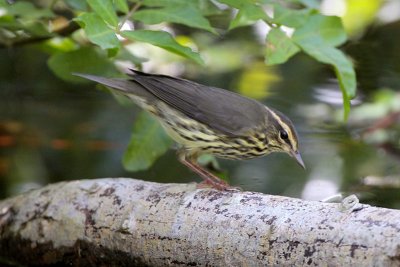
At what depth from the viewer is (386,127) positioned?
734 cm

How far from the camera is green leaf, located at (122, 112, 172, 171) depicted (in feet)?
17.0

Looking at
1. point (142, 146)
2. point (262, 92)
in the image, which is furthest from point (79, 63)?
point (262, 92)

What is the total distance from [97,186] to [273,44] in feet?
3.69

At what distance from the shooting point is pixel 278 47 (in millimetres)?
4586

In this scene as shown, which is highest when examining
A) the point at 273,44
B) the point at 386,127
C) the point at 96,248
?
the point at 273,44

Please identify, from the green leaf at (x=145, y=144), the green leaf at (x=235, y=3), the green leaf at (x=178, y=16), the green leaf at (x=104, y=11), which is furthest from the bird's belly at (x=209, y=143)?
the green leaf at (x=104, y=11)

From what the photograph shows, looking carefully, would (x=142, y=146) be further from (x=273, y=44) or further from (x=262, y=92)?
(x=262, y=92)

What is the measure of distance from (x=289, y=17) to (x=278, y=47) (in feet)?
0.53

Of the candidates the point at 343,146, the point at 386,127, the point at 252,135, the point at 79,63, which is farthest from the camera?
the point at 386,127

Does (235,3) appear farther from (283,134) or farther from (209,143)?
(283,134)

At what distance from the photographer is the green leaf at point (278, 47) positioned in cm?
455

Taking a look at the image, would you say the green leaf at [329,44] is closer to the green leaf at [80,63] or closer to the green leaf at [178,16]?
the green leaf at [178,16]

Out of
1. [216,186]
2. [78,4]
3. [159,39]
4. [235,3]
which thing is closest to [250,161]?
[78,4]

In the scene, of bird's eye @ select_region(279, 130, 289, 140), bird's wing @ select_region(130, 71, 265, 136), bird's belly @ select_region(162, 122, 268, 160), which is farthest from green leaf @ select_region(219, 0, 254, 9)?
bird's eye @ select_region(279, 130, 289, 140)
